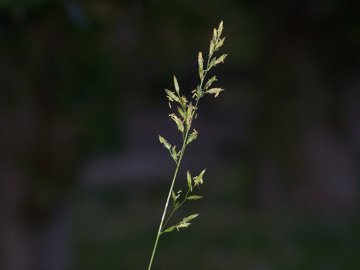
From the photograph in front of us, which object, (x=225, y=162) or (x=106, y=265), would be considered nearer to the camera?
(x=106, y=265)

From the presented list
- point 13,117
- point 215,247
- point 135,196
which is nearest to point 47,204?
point 13,117

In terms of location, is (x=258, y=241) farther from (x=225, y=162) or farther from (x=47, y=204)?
(x=225, y=162)

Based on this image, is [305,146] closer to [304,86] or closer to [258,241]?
[304,86]

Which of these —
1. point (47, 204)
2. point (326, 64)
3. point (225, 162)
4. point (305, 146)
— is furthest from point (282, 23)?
point (225, 162)

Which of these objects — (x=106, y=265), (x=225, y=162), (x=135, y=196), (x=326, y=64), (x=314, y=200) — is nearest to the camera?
(x=106, y=265)

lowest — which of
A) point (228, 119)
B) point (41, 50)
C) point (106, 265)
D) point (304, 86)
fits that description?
point (228, 119)

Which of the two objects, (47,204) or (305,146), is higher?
(47,204)

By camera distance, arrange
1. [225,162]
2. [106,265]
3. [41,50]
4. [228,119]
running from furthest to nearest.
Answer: [228,119] < [225,162] < [106,265] < [41,50]
